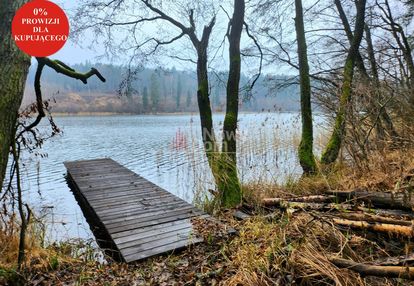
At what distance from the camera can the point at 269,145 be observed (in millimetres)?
6316

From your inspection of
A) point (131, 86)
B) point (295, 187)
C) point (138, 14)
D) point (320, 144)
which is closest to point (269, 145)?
point (320, 144)

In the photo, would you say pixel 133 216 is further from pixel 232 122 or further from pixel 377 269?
pixel 377 269

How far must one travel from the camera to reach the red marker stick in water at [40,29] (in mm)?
1751

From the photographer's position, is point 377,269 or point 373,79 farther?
point 373,79

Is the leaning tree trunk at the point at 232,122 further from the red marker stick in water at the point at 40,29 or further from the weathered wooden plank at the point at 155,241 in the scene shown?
the red marker stick in water at the point at 40,29

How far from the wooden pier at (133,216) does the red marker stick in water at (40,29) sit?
206 cm

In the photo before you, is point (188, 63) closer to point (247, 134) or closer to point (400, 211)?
point (247, 134)

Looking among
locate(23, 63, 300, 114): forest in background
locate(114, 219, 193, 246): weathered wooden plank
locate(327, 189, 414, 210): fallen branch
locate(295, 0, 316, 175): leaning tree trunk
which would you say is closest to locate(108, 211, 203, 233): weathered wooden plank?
locate(114, 219, 193, 246): weathered wooden plank

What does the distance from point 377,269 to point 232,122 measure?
10.1ft

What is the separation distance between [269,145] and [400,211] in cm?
397

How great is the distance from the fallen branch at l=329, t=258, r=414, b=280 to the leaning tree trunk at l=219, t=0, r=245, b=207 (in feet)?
7.94

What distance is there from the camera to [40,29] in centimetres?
266

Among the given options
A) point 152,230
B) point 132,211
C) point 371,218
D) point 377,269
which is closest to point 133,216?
point 132,211

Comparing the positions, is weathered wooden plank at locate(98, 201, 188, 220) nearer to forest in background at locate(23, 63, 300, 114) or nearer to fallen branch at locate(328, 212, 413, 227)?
forest in background at locate(23, 63, 300, 114)
